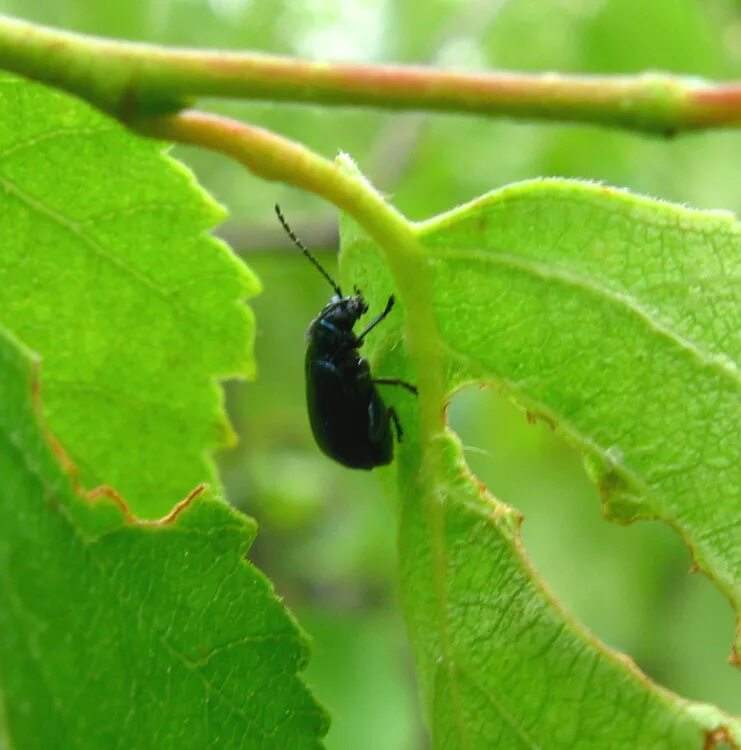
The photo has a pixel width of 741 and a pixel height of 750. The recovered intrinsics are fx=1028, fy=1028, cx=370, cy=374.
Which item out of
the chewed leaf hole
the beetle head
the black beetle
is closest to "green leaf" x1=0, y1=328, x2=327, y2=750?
the black beetle

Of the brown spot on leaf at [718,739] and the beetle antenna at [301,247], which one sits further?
the beetle antenna at [301,247]

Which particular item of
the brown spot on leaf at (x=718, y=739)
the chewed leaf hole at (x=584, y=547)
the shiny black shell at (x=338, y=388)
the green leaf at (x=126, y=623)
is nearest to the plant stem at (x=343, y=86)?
the green leaf at (x=126, y=623)

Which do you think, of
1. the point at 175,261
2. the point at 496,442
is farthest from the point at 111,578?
the point at 496,442

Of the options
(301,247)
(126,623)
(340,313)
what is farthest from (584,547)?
(126,623)

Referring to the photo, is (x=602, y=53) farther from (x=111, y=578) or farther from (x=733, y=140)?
(x=111, y=578)

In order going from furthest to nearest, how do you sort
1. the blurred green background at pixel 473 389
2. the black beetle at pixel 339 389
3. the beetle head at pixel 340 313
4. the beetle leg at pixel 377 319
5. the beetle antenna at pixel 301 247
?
the blurred green background at pixel 473 389, the beetle antenna at pixel 301 247, the beetle head at pixel 340 313, the black beetle at pixel 339 389, the beetle leg at pixel 377 319

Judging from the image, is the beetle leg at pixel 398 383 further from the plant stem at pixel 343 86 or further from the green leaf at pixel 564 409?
the plant stem at pixel 343 86

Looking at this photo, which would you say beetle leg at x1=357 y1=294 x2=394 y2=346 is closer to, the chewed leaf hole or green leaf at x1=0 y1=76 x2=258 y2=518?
green leaf at x1=0 y1=76 x2=258 y2=518
